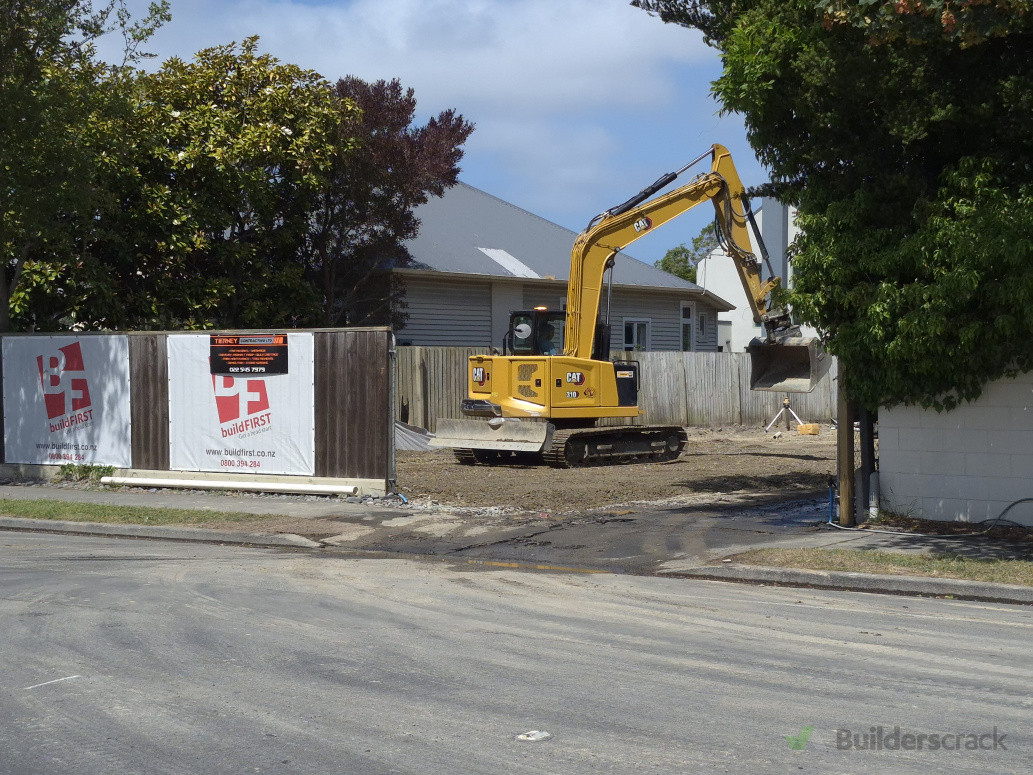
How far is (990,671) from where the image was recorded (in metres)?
6.55

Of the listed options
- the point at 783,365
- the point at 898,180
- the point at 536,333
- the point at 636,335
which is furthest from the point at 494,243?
the point at 898,180

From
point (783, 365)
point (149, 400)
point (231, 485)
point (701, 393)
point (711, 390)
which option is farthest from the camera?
point (711, 390)

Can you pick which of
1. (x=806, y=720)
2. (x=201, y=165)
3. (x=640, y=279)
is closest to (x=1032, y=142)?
(x=806, y=720)

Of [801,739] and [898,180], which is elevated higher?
[898,180]

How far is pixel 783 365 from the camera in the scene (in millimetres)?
16250

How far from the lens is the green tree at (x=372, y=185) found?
23.6 meters

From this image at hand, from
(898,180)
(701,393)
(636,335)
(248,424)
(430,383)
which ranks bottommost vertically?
(248,424)

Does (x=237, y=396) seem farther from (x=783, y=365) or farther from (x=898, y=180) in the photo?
(x=898, y=180)

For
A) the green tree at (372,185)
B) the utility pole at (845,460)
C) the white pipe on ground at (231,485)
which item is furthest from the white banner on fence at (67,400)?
the utility pole at (845,460)

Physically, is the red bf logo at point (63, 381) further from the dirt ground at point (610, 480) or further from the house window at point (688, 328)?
the house window at point (688, 328)

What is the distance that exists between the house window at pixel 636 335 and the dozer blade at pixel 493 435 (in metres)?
14.4

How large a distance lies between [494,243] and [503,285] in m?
2.87

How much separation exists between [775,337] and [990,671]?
10.1m

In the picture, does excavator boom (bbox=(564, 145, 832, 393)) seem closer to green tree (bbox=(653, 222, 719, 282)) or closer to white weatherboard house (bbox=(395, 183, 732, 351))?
white weatherboard house (bbox=(395, 183, 732, 351))
